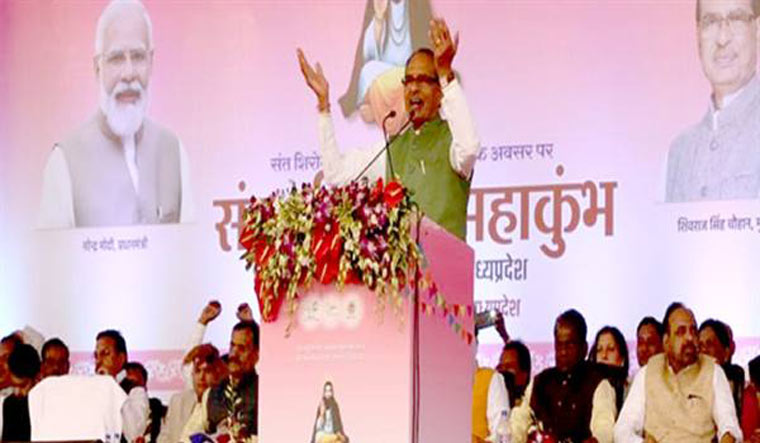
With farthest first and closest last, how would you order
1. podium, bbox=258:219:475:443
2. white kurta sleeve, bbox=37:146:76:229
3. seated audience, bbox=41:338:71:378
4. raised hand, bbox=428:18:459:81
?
1. white kurta sleeve, bbox=37:146:76:229
2. seated audience, bbox=41:338:71:378
3. raised hand, bbox=428:18:459:81
4. podium, bbox=258:219:475:443

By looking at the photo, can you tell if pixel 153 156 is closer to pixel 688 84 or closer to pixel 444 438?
pixel 688 84

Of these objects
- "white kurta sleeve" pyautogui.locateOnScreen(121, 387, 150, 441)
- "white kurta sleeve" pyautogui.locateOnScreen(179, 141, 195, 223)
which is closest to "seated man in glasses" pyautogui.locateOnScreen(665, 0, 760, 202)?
"white kurta sleeve" pyautogui.locateOnScreen(179, 141, 195, 223)

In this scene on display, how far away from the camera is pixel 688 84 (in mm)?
7406

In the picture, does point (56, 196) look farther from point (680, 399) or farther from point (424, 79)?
point (424, 79)

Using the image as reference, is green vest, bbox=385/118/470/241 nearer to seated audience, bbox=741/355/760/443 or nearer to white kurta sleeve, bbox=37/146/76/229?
seated audience, bbox=741/355/760/443

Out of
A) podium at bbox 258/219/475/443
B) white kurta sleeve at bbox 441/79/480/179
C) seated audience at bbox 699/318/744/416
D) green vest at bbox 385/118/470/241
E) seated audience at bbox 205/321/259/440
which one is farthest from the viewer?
seated audience at bbox 205/321/259/440

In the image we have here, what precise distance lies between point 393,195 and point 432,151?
133cm

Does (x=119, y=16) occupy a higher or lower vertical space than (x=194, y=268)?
higher

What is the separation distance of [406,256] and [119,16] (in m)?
5.37

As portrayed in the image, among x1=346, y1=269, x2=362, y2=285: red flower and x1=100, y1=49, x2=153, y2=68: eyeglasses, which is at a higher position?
x1=100, y1=49, x2=153, y2=68: eyeglasses

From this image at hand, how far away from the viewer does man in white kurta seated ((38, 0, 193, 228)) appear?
8758 millimetres

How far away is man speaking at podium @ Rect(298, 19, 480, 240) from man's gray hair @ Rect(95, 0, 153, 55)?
343cm

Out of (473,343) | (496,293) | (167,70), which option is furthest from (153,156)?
(473,343)

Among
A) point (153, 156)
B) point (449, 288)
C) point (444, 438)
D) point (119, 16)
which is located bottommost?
point (444, 438)
